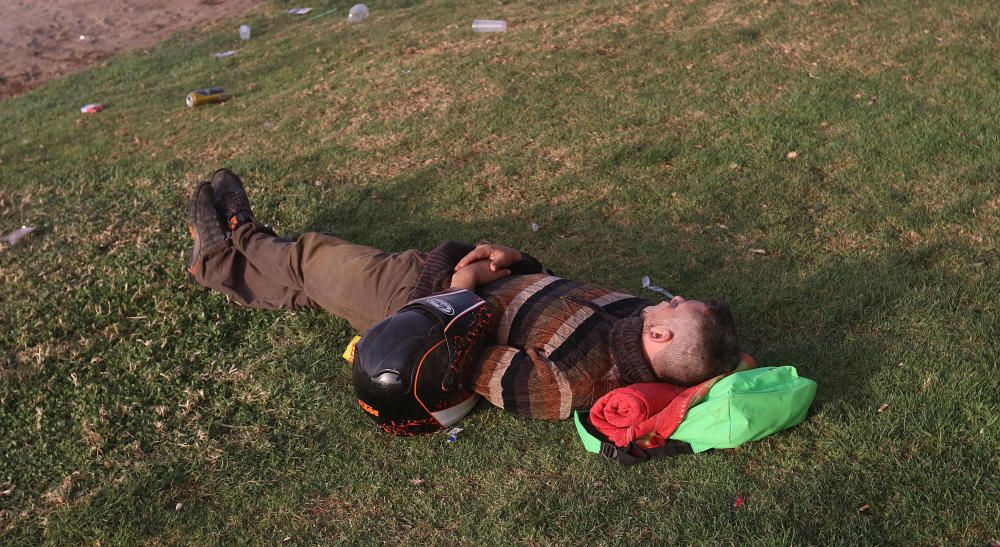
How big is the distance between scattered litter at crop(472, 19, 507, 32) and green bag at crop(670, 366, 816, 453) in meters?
6.90

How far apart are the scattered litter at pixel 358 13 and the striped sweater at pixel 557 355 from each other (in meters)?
8.54

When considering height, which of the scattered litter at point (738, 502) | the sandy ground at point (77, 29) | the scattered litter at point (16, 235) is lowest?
the sandy ground at point (77, 29)

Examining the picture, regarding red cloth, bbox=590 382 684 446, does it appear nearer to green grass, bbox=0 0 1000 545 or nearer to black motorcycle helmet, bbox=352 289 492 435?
green grass, bbox=0 0 1000 545

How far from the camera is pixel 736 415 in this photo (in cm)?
351

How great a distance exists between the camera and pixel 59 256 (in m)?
5.99

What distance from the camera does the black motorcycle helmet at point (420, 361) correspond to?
3670 millimetres

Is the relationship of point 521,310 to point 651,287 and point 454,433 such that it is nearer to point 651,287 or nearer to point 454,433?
point 454,433

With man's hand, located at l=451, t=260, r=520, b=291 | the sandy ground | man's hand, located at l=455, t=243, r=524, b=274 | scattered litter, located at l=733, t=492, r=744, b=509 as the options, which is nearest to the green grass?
scattered litter, located at l=733, t=492, r=744, b=509

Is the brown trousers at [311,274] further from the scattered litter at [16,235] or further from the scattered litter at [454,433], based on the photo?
the scattered litter at [16,235]

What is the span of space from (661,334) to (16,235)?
17.3ft

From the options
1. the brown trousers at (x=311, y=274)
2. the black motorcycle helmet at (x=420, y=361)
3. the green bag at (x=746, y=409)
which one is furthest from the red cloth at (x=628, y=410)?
the brown trousers at (x=311, y=274)

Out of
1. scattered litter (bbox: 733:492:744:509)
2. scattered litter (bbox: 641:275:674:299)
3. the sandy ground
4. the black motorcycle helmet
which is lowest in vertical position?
the sandy ground

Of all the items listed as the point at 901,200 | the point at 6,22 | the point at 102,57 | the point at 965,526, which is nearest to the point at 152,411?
the point at 965,526

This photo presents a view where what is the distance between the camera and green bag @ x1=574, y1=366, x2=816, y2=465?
3527 millimetres
